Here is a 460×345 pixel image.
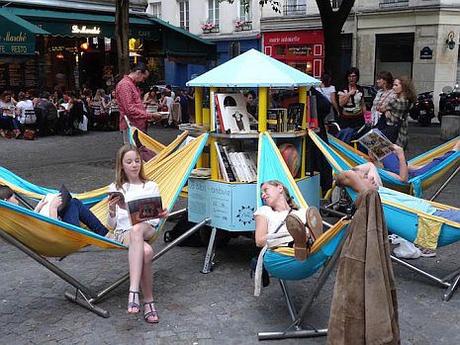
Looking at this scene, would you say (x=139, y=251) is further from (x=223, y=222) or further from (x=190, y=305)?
(x=223, y=222)

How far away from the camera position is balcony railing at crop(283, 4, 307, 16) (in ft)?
79.3

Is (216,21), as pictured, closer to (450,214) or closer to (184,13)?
(184,13)

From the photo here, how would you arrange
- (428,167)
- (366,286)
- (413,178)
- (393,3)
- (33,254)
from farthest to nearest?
(393,3), (428,167), (413,178), (33,254), (366,286)

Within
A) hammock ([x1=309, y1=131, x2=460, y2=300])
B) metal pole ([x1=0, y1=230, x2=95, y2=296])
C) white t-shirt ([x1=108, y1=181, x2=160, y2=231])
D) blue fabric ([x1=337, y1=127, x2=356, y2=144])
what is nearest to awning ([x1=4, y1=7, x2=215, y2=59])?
blue fabric ([x1=337, y1=127, x2=356, y2=144])

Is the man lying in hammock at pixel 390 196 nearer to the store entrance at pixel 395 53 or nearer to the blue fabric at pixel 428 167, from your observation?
the blue fabric at pixel 428 167

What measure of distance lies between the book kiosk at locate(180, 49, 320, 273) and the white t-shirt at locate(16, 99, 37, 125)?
31.0 feet

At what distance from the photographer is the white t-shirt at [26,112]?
44.3ft

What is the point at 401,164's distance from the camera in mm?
5406

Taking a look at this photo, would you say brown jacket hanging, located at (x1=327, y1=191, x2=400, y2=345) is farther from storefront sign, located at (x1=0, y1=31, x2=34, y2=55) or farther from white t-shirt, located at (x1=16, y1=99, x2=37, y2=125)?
storefront sign, located at (x1=0, y1=31, x2=34, y2=55)

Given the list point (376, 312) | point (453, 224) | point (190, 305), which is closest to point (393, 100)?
point (453, 224)

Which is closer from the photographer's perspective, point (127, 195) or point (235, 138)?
point (127, 195)

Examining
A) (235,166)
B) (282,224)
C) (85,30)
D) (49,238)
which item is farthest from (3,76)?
(282,224)

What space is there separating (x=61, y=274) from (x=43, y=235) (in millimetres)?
373

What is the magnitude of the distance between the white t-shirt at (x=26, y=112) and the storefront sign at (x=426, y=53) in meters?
13.4
